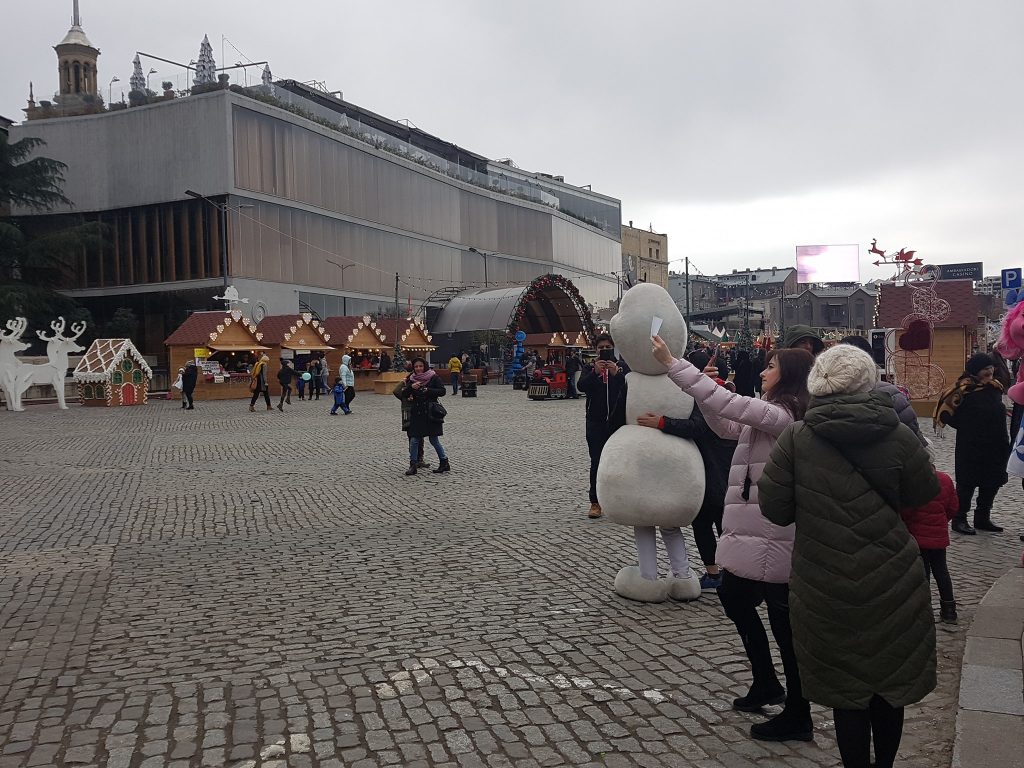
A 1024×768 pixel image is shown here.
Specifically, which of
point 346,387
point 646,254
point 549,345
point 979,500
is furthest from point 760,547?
point 646,254

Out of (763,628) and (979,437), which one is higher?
(979,437)

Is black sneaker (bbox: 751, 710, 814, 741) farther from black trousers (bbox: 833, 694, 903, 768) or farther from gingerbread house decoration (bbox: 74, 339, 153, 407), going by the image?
gingerbread house decoration (bbox: 74, 339, 153, 407)

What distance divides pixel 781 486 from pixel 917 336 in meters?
18.8

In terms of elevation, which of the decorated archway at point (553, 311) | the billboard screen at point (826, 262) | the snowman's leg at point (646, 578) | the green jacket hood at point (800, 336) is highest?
the billboard screen at point (826, 262)

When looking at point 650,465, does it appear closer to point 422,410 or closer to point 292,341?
point 422,410

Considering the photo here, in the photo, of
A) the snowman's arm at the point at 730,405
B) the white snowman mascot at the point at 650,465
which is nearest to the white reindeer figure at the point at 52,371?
the white snowman mascot at the point at 650,465

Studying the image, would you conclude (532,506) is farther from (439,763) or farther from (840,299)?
(840,299)

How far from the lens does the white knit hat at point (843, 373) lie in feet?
10.3

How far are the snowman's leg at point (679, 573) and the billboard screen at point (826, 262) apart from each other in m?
46.2

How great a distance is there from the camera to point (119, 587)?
21.2ft

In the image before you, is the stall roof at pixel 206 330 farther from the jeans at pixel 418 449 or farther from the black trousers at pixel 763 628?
the black trousers at pixel 763 628

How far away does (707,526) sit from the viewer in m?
5.95

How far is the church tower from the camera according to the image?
2399 inches

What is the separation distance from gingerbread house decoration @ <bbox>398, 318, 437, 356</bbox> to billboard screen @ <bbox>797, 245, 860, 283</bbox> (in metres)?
20.9
